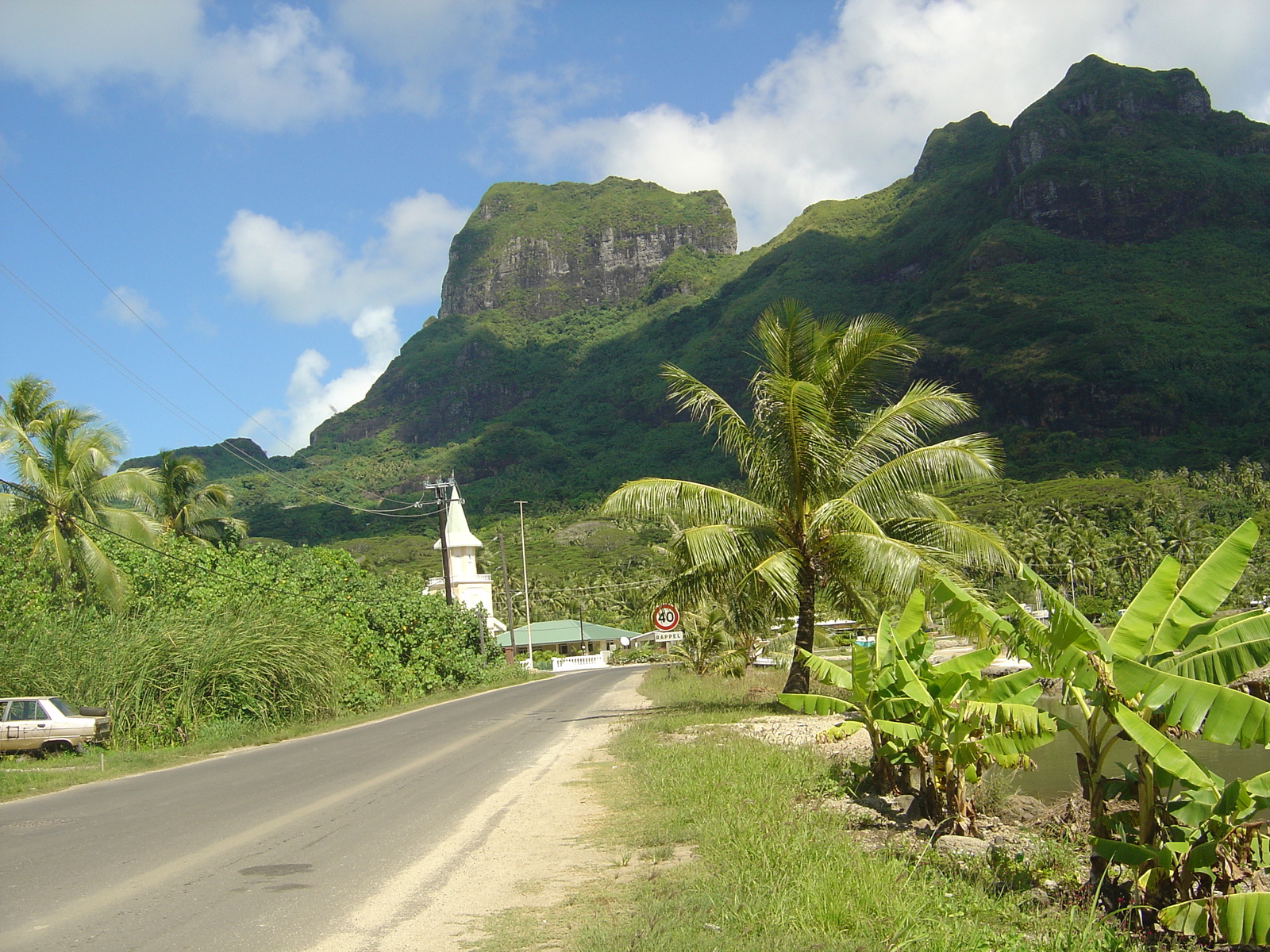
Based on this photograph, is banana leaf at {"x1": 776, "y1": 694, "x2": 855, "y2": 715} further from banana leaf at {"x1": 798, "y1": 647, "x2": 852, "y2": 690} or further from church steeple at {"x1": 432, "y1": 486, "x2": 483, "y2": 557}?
church steeple at {"x1": 432, "y1": 486, "x2": 483, "y2": 557}

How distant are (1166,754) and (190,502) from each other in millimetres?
42684

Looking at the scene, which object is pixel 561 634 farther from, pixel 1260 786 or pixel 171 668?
pixel 1260 786

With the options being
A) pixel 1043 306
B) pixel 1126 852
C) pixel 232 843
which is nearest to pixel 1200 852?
pixel 1126 852

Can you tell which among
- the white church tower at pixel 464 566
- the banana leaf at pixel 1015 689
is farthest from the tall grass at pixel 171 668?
the white church tower at pixel 464 566

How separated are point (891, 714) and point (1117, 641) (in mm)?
2715

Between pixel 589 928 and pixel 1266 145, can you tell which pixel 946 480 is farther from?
pixel 1266 145

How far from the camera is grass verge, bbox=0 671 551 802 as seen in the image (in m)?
12.3

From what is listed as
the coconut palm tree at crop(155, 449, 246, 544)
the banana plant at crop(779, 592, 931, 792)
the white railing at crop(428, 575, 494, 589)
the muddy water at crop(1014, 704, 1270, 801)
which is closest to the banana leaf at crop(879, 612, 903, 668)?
the banana plant at crop(779, 592, 931, 792)

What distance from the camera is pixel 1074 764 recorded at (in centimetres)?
1479

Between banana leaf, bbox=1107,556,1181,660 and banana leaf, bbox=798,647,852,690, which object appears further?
banana leaf, bbox=798,647,852,690

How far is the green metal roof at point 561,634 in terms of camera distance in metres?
74.9

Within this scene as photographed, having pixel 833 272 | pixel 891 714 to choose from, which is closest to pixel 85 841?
pixel 891 714

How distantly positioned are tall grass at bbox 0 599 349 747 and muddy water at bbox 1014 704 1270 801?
14216 mm

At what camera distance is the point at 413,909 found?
18.5ft
